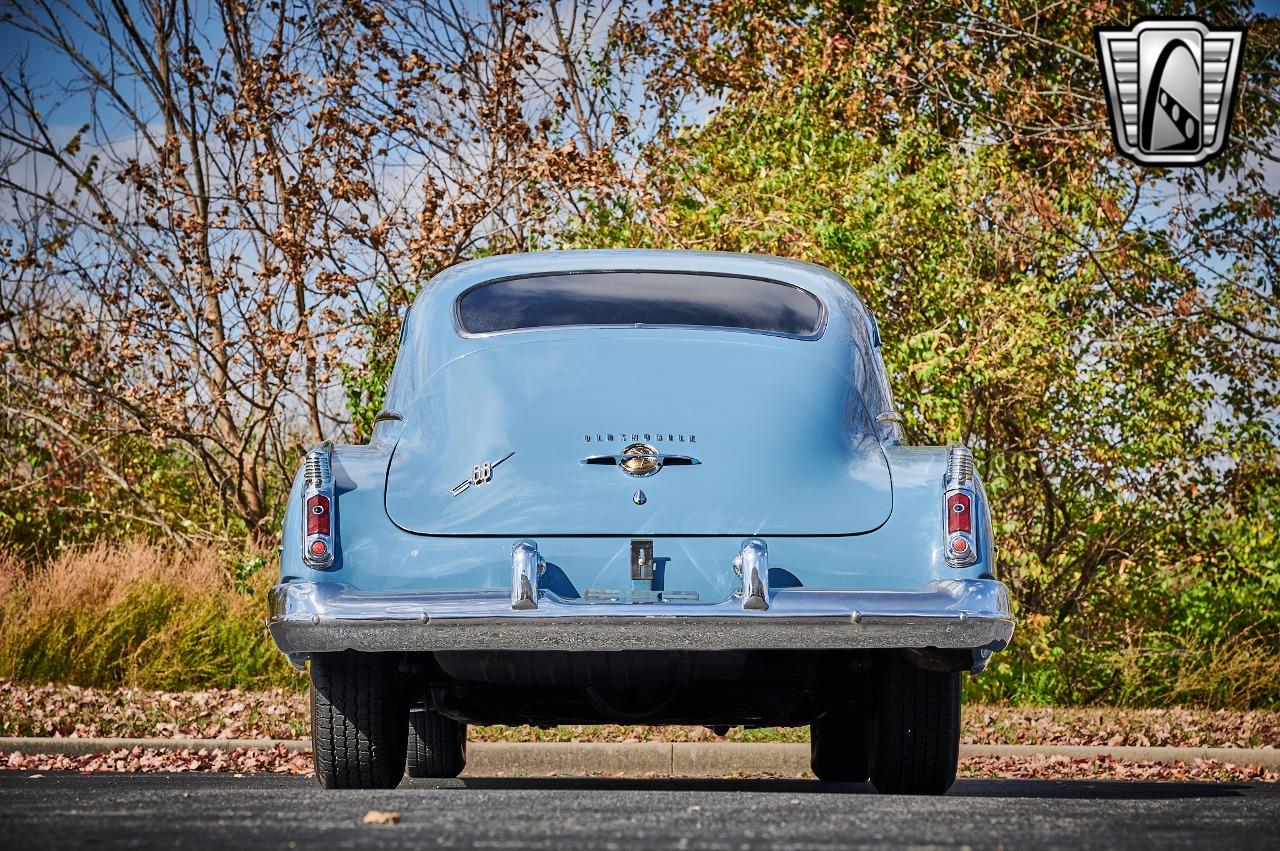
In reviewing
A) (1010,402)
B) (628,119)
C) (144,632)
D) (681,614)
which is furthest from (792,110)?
(681,614)

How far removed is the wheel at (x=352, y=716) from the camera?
5.48 meters

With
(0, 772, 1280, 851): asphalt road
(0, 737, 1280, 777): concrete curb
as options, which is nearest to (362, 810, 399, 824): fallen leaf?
(0, 772, 1280, 851): asphalt road

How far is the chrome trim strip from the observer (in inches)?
194

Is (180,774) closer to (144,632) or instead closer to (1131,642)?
(144,632)

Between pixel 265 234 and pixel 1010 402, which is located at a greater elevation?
pixel 265 234

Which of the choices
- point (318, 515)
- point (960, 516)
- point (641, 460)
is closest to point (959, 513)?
point (960, 516)

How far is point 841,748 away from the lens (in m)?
7.34

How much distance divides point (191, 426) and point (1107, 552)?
933 centimetres

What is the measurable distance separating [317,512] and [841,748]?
3.18m

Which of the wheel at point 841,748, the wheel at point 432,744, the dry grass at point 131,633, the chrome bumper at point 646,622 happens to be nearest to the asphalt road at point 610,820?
the chrome bumper at point 646,622

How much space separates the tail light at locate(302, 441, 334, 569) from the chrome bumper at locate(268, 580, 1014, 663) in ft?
0.49

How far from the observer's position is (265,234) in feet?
53.2

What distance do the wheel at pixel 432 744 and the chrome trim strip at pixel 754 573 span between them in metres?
2.76

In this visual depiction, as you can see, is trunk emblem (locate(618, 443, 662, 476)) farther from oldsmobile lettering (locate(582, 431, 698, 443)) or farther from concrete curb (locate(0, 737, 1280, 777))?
concrete curb (locate(0, 737, 1280, 777))
